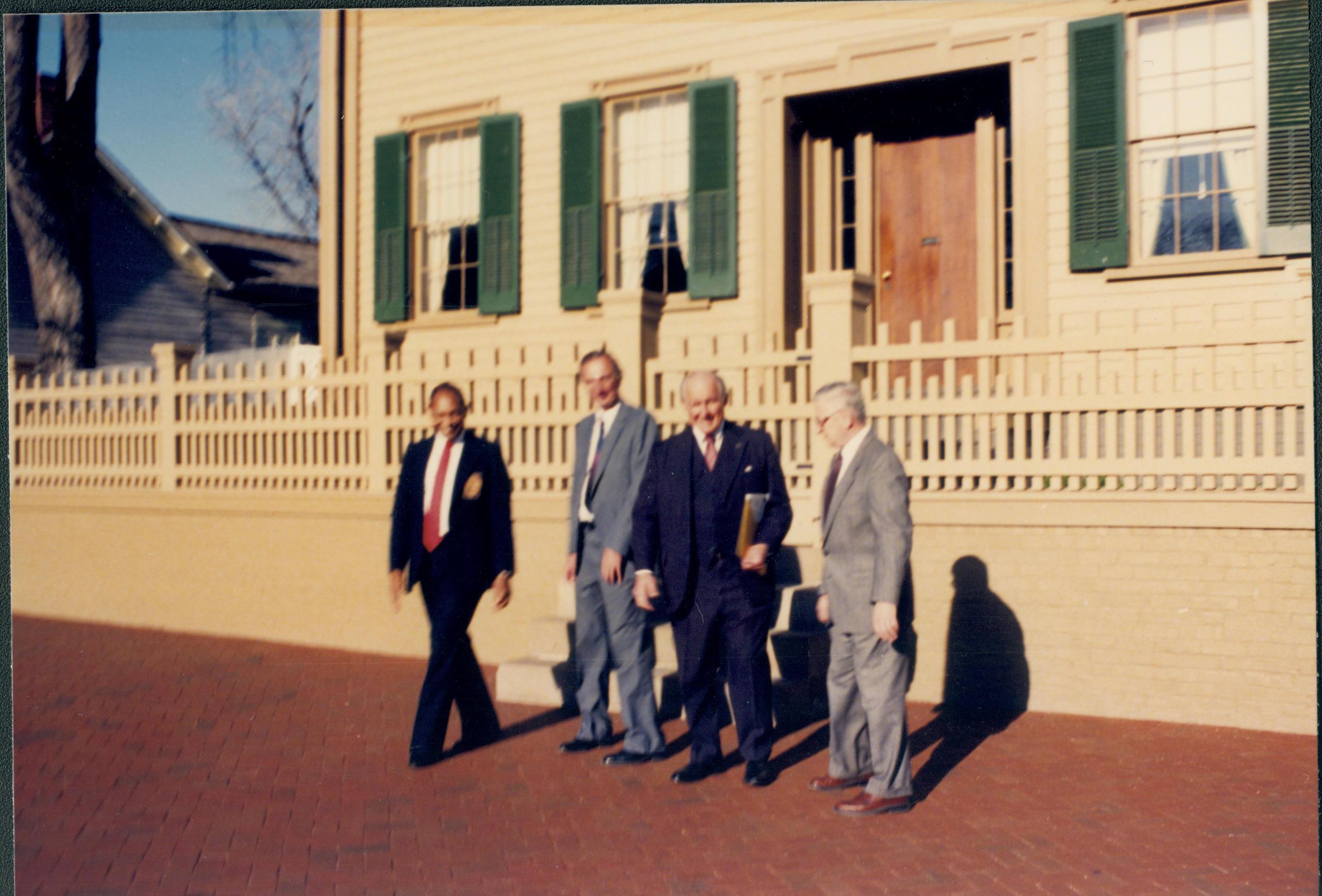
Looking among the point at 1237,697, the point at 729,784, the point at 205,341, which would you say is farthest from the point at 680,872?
the point at 205,341

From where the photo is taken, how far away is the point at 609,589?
6.20 meters

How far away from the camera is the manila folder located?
5586mm

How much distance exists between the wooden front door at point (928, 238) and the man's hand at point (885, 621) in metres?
5.27

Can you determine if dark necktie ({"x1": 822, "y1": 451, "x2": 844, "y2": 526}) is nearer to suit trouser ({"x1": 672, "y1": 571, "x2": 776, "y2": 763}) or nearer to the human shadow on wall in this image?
suit trouser ({"x1": 672, "y1": 571, "x2": 776, "y2": 763})

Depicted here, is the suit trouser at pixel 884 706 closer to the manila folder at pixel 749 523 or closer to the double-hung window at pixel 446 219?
the manila folder at pixel 749 523

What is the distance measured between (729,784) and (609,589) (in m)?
1.16

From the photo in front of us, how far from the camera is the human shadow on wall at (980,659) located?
277 inches

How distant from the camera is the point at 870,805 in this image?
A: 5129 millimetres

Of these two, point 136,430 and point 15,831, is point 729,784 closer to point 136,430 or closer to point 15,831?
point 15,831

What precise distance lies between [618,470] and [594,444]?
22cm

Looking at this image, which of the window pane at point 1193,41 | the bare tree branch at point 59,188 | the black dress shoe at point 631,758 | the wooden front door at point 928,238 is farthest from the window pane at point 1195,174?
the bare tree branch at point 59,188

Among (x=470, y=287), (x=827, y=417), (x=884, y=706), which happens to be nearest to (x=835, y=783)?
(x=884, y=706)

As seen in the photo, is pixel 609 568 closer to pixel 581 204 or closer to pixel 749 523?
pixel 749 523

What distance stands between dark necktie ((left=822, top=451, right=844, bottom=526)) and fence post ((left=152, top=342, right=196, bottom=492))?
684cm
